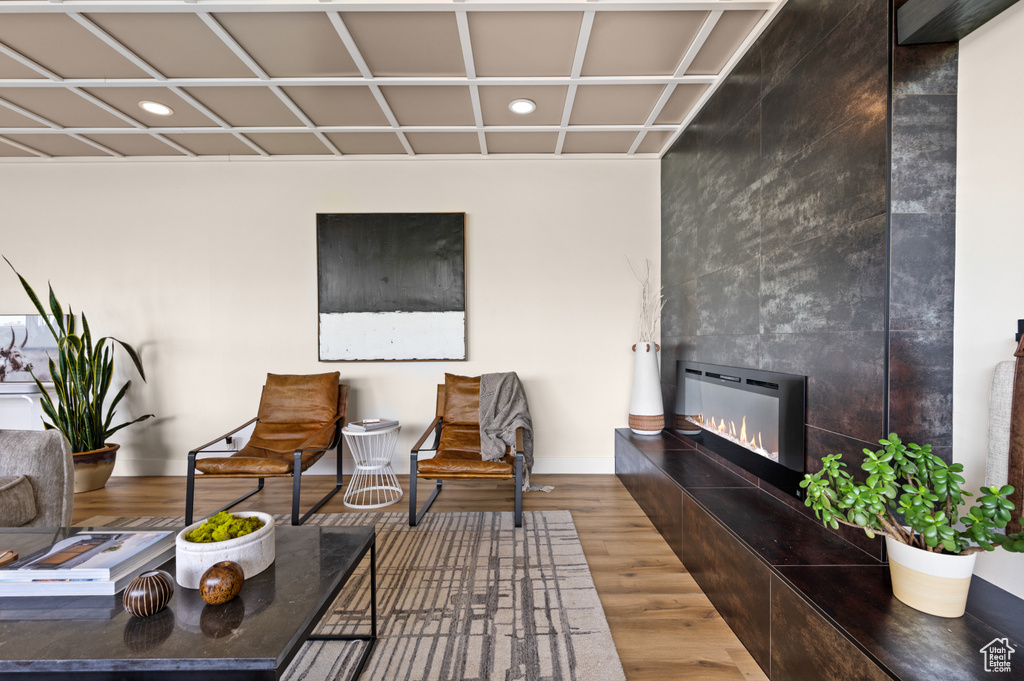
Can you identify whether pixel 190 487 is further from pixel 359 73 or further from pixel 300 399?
pixel 359 73

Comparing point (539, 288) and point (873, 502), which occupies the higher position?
point (539, 288)

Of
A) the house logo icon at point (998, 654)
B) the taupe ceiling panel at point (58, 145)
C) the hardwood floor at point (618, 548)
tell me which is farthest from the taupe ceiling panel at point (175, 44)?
the house logo icon at point (998, 654)

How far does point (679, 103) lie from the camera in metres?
3.22

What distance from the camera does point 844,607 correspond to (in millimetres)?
1380

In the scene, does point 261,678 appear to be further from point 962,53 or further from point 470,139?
point 470,139

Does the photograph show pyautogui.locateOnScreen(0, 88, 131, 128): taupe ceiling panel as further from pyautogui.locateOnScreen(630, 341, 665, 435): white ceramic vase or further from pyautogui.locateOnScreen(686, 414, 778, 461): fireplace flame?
pyautogui.locateOnScreen(686, 414, 778, 461): fireplace flame

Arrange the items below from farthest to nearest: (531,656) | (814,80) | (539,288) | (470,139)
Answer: (539,288) → (470,139) → (814,80) → (531,656)

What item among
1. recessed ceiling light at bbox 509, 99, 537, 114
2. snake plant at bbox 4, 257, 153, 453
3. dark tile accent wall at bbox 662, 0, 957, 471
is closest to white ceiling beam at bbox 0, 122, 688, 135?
recessed ceiling light at bbox 509, 99, 537, 114

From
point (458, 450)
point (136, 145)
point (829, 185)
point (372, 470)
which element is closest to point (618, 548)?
point (458, 450)

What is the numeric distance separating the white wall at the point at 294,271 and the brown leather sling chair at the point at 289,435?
37 centimetres

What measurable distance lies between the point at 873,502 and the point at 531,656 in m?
1.23

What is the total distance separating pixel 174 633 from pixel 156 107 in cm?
336

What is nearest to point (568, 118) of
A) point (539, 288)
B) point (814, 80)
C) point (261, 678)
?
point (539, 288)

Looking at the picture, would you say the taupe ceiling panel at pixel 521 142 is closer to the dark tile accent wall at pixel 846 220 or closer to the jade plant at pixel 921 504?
the dark tile accent wall at pixel 846 220
